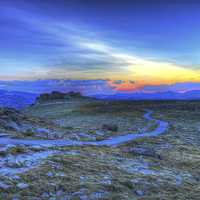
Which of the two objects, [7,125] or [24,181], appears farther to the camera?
[7,125]

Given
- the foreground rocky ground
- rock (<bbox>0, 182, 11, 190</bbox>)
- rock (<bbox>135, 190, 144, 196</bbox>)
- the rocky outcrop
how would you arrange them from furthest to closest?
the rocky outcrop
rock (<bbox>135, 190, 144, 196</bbox>)
the foreground rocky ground
rock (<bbox>0, 182, 11, 190</bbox>)

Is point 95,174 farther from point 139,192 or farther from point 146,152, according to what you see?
point 146,152

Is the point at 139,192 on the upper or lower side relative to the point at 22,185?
lower

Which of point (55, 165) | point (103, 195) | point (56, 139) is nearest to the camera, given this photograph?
point (103, 195)

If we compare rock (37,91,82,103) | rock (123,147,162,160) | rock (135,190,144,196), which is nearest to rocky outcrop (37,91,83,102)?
rock (37,91,82,103)

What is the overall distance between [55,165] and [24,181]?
3.07 meters

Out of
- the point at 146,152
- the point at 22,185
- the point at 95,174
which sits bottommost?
the point at 146,152

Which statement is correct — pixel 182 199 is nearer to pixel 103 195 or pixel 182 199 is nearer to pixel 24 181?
pixel 103 195

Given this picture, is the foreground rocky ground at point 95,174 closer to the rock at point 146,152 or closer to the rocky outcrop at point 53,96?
the rock at point 146,152

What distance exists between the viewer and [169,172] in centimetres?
1748

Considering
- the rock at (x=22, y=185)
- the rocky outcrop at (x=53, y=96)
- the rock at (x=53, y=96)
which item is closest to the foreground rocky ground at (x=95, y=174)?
the rock at (x=22, y=185)

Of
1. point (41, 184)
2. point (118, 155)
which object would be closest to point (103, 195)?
point (41, 184)

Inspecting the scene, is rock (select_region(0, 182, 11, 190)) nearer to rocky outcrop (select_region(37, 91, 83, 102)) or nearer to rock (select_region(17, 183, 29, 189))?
rock (select_region(17, 183, 29, 189))

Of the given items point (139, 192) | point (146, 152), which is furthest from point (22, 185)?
point (146, 152)
